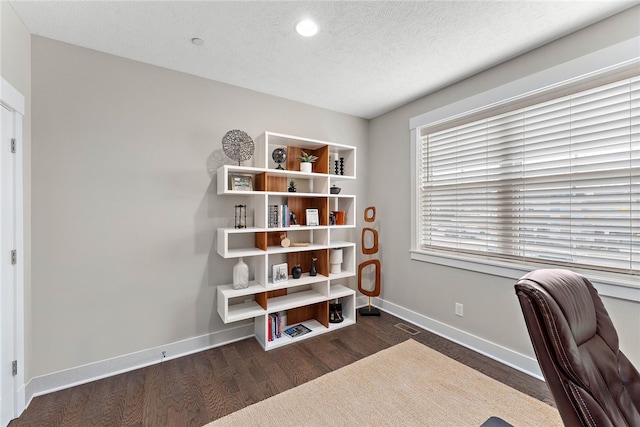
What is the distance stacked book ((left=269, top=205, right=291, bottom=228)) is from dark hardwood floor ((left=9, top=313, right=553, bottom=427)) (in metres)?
1.24

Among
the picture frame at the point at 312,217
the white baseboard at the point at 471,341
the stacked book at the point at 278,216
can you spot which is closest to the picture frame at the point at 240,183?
the stacked book at the point at 278,216

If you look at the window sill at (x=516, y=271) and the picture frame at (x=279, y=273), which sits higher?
the window sill at (x=516, y=271)

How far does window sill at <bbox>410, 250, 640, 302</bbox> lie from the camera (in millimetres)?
1788

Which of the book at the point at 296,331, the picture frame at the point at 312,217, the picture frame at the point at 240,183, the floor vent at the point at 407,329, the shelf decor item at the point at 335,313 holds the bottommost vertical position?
the floor vent at the point at 407,329

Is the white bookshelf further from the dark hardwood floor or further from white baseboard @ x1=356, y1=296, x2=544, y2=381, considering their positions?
white baseboard @ x1=356, y1=296, x2=544, y2=381

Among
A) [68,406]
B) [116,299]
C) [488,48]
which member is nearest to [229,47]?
[488,48]

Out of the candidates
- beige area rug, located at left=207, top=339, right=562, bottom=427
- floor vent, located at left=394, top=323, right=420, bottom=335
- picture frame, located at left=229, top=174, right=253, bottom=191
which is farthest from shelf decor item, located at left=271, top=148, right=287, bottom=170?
floor vent, located at left=394, top=323, right=420, bottom=335

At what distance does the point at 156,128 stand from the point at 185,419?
91.7 inches

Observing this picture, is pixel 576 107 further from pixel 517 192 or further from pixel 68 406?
pixel 68 406

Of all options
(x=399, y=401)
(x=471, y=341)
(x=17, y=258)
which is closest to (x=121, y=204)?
(x=17, y=258)

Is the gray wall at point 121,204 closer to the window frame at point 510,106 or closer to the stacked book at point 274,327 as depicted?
the stacked book at point 274,327

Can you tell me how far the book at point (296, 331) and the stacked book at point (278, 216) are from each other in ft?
3.84

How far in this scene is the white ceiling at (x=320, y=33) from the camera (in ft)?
5.72

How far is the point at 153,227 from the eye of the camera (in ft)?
7.96
